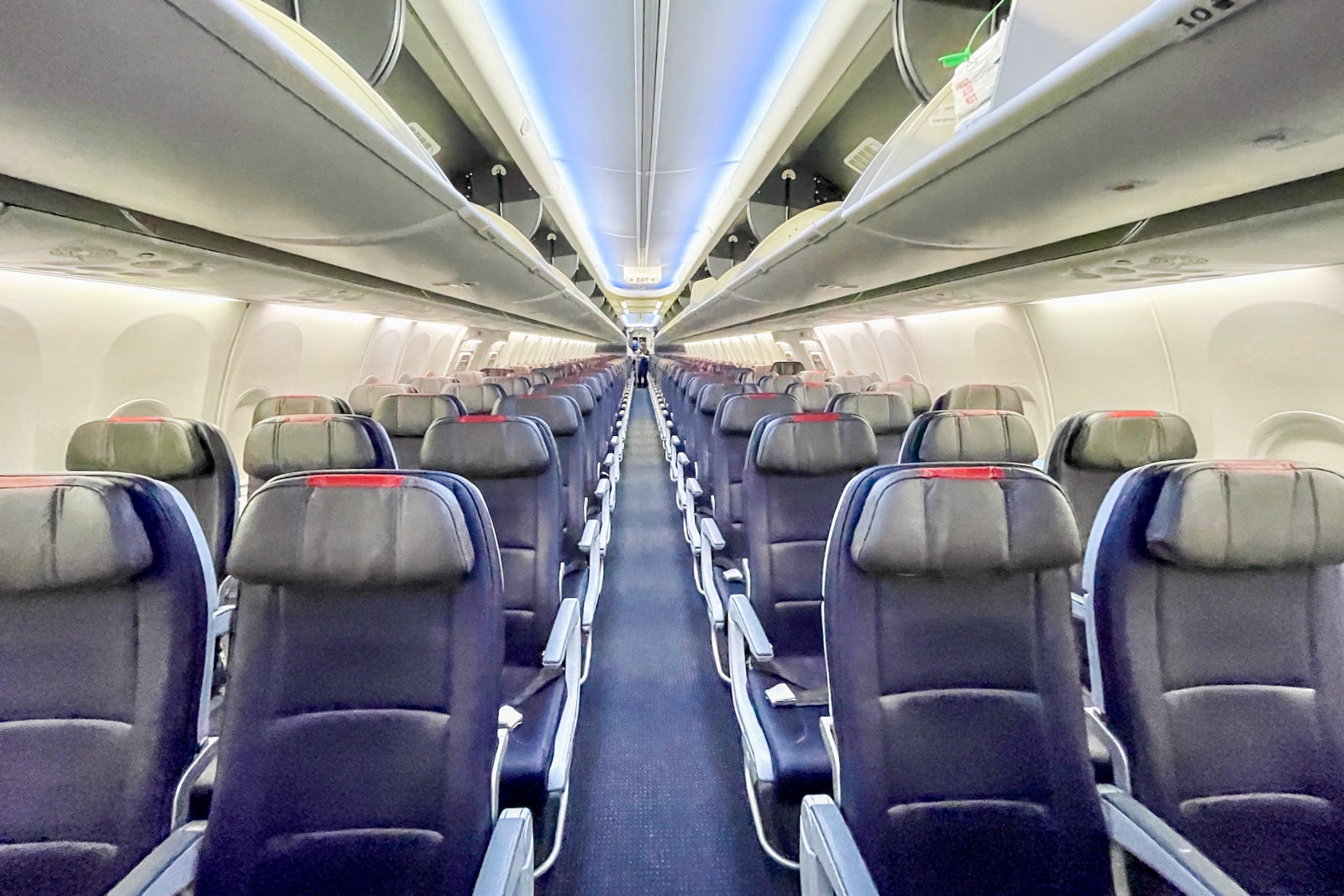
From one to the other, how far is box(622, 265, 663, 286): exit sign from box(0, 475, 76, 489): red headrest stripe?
1454cm

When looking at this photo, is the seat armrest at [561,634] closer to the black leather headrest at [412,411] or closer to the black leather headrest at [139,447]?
the black leather headrest at [139,447]

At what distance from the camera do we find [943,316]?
303 inches

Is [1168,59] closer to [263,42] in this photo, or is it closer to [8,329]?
[263,42]

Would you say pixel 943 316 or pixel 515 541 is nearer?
pixel 515 541

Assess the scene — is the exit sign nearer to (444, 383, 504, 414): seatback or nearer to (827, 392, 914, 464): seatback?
(444, 383, 504, 414): seatback

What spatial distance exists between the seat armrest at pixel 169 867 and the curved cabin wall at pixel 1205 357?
487 centimetres

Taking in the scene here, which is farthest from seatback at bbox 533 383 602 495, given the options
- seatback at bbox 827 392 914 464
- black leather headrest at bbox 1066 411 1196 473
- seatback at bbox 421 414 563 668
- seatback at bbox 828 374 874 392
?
black leather headrest at bbox 1066 411 1196 473

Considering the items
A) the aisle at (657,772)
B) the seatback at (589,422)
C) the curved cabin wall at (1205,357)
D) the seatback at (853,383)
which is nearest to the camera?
the aisle at (657,772)

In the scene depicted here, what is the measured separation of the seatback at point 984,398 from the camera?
4961 mm

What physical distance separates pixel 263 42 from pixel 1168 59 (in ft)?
5.98

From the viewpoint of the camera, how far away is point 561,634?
2420 mm

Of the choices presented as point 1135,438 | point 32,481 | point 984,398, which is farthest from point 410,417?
point 984,398

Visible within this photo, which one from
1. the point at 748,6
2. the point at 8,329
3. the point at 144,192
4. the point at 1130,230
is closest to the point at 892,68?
the point at 748,6

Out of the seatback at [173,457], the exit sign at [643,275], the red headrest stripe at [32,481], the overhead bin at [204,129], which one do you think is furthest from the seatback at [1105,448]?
the exit sign at [643,275]
